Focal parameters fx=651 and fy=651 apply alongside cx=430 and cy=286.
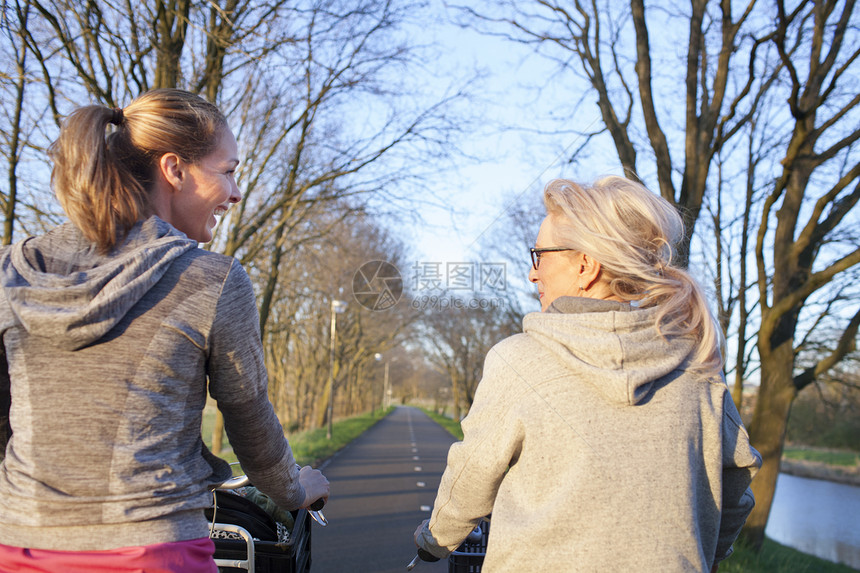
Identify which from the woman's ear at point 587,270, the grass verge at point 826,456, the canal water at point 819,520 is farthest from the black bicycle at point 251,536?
the grass verge at point 826,456

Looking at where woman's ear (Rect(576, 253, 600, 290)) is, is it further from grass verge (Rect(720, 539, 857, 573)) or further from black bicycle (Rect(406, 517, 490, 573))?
grass verge (Rect(720, 539, 857, 573))

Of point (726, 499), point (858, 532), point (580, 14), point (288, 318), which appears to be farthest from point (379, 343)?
point (726, 499)

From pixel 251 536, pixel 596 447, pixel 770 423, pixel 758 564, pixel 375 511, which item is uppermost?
pixel 596 447

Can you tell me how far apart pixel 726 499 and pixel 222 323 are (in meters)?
1.51

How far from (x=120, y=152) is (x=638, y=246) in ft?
4.55

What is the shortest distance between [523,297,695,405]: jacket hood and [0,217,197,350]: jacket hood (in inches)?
36.5

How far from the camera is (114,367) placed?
1.38 meters

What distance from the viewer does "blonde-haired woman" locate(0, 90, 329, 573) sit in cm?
135

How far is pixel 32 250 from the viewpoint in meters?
1.47

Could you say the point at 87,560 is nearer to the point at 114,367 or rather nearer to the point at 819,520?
the point at 114,367

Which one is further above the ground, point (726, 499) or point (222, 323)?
point (222, 323)

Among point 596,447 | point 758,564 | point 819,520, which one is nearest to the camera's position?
point 596,447

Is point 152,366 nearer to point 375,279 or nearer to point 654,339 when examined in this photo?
point 654,339

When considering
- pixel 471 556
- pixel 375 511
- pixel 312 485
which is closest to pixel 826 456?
pixel 375 511
